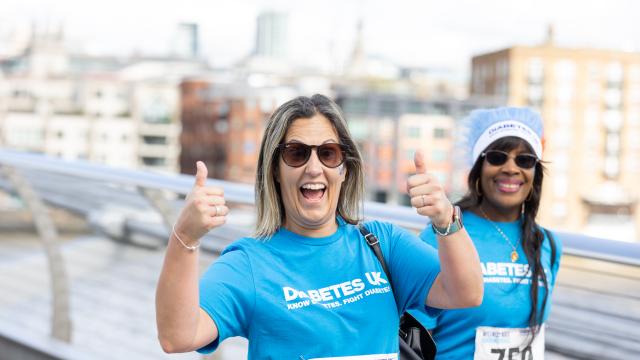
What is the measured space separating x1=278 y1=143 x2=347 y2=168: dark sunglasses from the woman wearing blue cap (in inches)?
21.9

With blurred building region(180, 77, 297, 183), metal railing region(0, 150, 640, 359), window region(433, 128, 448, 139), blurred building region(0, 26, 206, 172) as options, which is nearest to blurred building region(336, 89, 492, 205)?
window region(433, 128, 448, 139)

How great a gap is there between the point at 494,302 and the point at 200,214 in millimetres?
983

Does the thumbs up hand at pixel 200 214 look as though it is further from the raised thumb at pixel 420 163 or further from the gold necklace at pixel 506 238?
the gold necklace at pixel 506 238

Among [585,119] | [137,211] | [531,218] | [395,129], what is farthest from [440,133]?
[531,218]

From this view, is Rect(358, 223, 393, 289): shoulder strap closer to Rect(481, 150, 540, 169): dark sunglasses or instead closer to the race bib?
the race bib

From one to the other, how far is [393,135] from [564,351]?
82078mm

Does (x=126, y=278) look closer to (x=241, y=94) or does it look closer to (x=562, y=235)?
(x=562, y=235)

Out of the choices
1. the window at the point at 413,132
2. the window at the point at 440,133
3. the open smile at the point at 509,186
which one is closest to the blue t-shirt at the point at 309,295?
the open smile at the point at 509,186

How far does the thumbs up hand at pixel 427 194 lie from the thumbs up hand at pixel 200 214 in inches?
11.9

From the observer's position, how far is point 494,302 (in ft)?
6.92

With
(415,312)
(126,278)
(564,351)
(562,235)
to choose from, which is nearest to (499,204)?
(562,235)

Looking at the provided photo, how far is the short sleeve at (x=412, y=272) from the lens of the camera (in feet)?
5.36

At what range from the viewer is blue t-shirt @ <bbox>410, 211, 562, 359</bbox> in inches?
82.8

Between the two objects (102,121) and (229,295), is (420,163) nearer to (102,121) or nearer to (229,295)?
(229,295)
